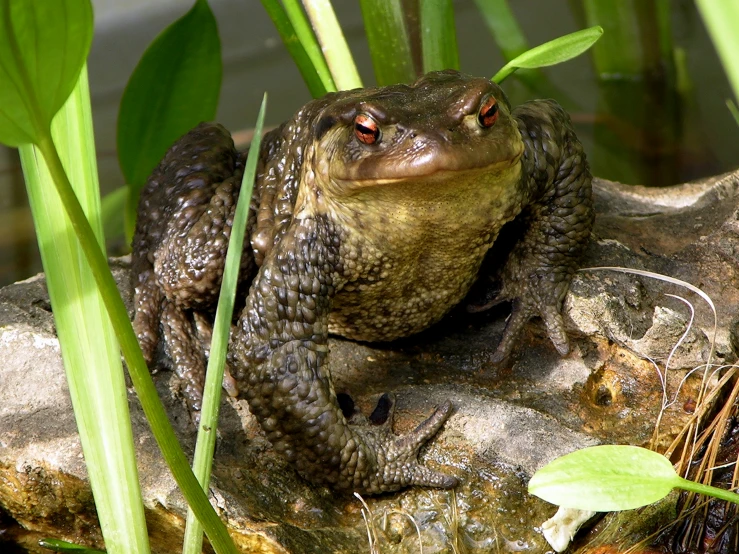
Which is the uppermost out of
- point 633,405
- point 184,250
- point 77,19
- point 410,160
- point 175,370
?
point 77,19

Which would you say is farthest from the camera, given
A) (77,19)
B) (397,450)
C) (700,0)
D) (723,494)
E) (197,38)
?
(197,38)

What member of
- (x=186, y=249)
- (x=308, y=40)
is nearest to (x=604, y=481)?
(x=186, y=249)

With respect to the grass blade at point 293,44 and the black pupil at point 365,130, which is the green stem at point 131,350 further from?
the grass blade at point 293,44

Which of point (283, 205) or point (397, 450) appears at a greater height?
point (283, 205)

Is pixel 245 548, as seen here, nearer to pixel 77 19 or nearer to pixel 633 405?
pixel 633 405

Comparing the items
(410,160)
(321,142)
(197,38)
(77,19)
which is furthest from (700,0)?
(197,38)

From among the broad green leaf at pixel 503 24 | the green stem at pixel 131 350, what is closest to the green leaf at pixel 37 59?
the green stem at pixel 131 350

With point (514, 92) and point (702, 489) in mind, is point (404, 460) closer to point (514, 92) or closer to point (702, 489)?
point (702, 489)
